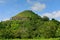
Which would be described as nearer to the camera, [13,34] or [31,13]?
[13,34]

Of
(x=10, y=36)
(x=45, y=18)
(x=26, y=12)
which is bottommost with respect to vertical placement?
(x=10, y=36)

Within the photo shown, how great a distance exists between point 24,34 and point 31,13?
2839 inches

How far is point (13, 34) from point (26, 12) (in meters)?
75.4

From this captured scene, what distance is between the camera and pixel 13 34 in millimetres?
60719

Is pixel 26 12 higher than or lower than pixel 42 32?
higher

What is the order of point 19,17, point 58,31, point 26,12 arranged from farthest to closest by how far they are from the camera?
point 26,12 → point 19,17 → point 58,31

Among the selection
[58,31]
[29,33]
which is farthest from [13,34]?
[58,31]

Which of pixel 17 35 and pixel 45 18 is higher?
pixel 45 18

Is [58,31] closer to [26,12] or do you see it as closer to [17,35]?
[17,35]

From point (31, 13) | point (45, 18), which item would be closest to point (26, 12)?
point (31, 13)

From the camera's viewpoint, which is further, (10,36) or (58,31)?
(58,31)

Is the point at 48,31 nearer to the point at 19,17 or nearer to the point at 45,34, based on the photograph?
the point at 45,34

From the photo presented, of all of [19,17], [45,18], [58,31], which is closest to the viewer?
[58,31]

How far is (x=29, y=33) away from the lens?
206ft
